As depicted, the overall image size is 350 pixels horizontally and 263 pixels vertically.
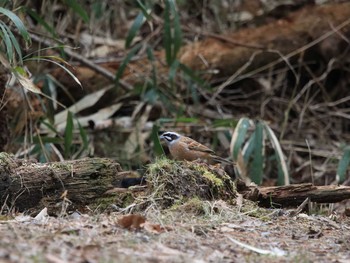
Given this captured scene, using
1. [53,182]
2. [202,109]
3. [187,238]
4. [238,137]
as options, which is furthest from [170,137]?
[202,109]

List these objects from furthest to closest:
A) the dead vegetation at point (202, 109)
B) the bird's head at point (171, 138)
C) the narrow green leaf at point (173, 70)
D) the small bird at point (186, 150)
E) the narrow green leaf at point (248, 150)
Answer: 1. the narrow green leaf at point (173, 70)
2. the narrow green leaf at point (248, 150)
3. the bird's head at point (171, 138)
4. the small bird at point (186, 150)
5. the dead vegetation at point (202, 109)

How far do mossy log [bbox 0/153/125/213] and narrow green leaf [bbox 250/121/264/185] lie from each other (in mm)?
3316

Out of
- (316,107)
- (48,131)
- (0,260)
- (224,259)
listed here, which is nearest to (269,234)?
(224,259)

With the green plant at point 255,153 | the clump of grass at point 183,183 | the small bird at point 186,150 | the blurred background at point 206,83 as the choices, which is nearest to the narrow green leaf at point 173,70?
the blurred background at point 206,83

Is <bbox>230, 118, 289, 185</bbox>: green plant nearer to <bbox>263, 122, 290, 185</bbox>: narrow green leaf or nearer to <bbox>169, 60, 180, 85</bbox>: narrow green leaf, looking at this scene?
<bbox>263, 122, 290, 185</bbox>: narrow green leaf

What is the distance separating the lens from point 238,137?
8.45 metres

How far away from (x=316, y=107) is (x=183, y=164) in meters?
6.25

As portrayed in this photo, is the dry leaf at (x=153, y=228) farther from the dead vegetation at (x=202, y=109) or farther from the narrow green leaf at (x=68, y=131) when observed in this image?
the narrow green leaf at (x=68, y=131)

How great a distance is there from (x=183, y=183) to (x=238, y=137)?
3.17 m

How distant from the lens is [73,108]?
10.1 metres

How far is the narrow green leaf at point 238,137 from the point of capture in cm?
831

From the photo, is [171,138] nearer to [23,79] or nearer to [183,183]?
[23,79]

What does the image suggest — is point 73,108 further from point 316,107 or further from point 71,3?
point 316,107

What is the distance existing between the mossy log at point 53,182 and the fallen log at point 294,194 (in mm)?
1176
